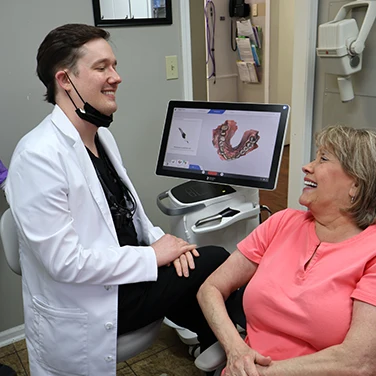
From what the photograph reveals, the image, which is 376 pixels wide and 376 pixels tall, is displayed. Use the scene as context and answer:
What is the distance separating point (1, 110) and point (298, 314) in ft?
4.75

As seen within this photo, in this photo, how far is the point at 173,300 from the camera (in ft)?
4.45

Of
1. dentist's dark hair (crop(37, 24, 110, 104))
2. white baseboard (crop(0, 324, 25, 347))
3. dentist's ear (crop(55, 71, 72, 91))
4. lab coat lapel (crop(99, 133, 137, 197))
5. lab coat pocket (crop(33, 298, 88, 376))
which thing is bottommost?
white baseboard (crop(0, 324, 25, 347))

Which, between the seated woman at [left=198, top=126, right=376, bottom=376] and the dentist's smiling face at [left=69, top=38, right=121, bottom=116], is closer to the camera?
the seated woman at [left=198, top=126, right=376, bottom=376]

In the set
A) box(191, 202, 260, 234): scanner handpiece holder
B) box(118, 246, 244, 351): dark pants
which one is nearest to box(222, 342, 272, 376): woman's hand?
box(118, 246, 244, 351): dark pants

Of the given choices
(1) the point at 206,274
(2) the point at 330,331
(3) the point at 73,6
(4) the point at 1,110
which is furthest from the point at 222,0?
(2) the point at 330,331

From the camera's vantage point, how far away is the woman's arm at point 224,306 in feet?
3.66

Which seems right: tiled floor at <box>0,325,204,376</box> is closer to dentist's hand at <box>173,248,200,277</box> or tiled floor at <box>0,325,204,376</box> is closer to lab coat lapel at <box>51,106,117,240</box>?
dentist's hand at <box>173,248,200,277</box>

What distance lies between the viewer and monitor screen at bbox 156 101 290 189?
1.61m

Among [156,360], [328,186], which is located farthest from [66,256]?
[156,360]

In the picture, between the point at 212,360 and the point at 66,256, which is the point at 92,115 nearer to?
the point at 66,256

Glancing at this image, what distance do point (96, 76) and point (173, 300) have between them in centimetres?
73

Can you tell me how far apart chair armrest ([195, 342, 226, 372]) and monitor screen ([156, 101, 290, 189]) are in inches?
25.7

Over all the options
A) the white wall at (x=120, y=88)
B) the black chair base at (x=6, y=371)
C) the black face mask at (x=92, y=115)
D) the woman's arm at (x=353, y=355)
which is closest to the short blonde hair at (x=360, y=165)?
the woman's arm at (x=353, y=355)

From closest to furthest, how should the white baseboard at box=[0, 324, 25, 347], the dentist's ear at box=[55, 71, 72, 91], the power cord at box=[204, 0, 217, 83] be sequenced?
the dentist's ear at box=[55, 71, 72, 91] → the white baseboard at box=[0, 324, 25, 347] → the power cord at box=[204, 0, 217, 83]
